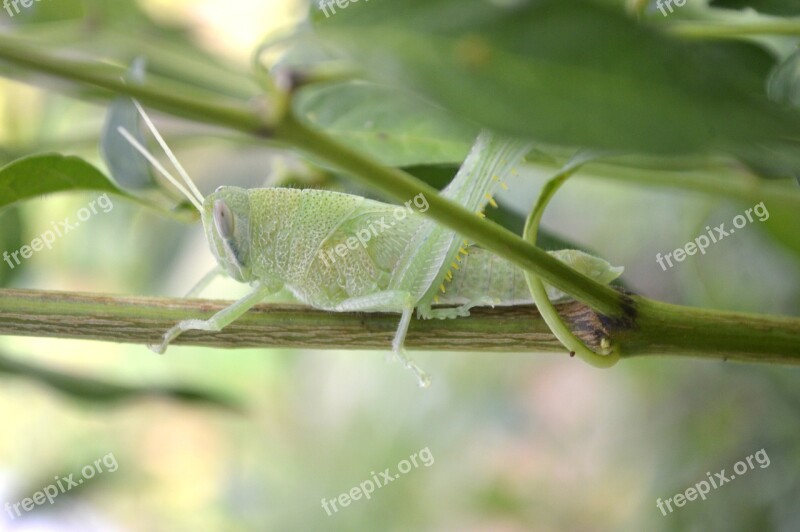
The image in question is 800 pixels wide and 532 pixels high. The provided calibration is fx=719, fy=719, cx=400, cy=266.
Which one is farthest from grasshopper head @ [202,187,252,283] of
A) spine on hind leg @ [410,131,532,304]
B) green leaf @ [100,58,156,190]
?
spine on hind leg @ [410,131,532,304]

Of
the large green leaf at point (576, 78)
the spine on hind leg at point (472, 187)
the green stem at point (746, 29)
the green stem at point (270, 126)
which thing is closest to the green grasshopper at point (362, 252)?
the spine on hind leg at point (472, 187)

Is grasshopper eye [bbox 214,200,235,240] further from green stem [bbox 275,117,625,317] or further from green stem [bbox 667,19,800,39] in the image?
green stem [bbox 667,19,800,39]

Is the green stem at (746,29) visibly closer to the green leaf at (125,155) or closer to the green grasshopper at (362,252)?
the green grasshopper at (362,252)

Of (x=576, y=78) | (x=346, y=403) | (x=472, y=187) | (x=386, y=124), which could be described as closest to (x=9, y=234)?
(x=386, y=124)

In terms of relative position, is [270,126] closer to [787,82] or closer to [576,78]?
[576,78]

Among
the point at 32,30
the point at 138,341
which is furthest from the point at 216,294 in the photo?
the point at 138,341

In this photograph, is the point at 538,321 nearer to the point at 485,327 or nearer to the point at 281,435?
the point at 485,327

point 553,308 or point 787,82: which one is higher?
point 787,82
